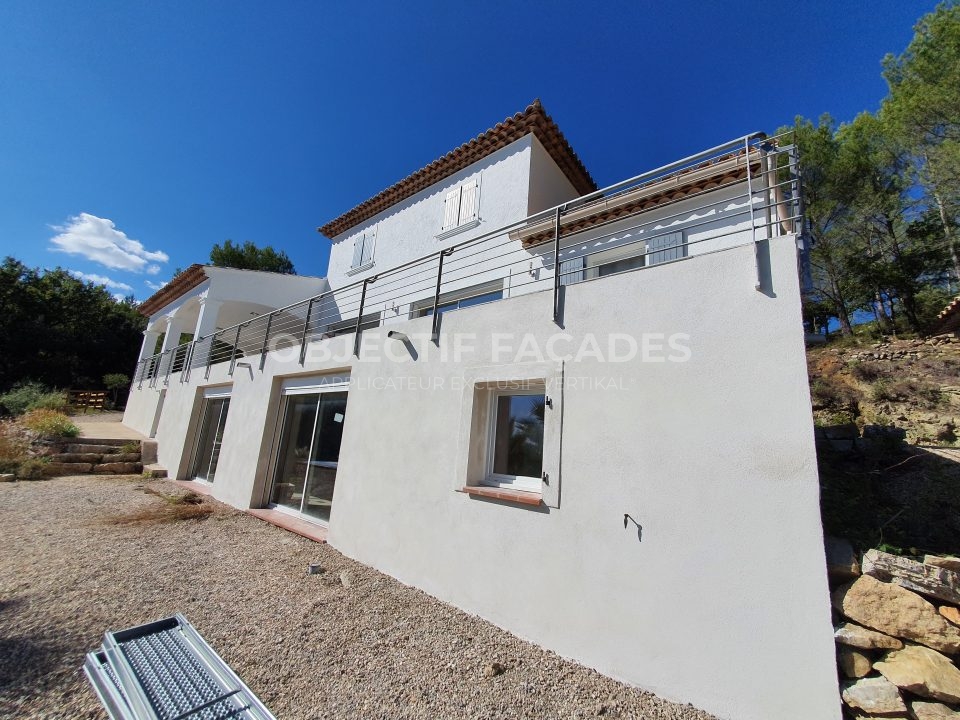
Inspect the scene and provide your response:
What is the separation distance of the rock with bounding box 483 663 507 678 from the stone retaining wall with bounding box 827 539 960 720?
212 centimetres

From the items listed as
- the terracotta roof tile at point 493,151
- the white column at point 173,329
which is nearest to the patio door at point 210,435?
the white column at point 173,329

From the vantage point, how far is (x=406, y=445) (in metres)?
4.80

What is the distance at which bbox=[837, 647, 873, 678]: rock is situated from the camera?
2.32 m

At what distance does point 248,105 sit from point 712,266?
10.1 metres

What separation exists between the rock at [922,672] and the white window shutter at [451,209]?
9646 millimetres

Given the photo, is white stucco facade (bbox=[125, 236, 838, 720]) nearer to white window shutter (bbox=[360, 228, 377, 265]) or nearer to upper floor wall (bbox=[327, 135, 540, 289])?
upper floor wall (bbox=[327, 135, 540, 289])

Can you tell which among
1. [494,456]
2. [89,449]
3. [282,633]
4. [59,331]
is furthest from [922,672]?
[59,331]

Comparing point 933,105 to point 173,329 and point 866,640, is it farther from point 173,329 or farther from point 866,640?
point 173,329

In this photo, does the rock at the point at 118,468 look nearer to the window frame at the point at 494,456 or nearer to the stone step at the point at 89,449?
the stone step at the point at 89,449

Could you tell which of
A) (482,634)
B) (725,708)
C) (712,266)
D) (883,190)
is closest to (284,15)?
(712,266)

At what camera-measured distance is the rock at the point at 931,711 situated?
2066mm

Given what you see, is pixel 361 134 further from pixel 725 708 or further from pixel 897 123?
pixel 897 123

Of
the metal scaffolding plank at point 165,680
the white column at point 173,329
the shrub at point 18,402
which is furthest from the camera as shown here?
the white column at point 173,329

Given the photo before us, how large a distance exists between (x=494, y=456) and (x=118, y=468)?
1217cm
